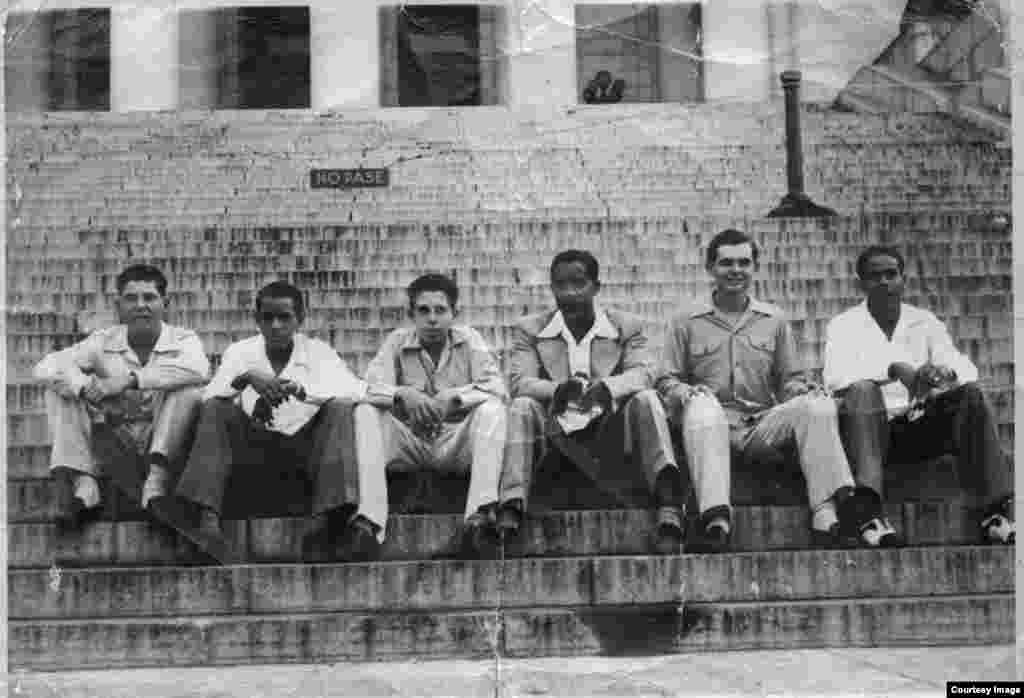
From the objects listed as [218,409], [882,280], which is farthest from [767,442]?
[218,409]

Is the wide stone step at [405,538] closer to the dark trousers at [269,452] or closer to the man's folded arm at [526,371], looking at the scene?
the dark trousers at [269,452]

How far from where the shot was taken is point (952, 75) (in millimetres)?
5723

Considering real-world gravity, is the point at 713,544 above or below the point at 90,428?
below

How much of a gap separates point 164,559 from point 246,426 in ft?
1.92

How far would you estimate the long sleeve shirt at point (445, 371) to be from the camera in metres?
5.49

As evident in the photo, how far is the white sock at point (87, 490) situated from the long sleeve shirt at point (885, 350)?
9.42 feet

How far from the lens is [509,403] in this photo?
548 centimetres

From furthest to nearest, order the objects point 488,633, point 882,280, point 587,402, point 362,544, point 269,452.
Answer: point 882,280 < point 587,402 < point 269,452 < point 362,544 < point 488,633

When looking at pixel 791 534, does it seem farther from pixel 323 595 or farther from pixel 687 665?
pixel 323 595

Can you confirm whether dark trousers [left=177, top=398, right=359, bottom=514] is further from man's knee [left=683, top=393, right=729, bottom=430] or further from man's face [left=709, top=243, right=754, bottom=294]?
man's face [left=709, top=243, right=754, bottom=294]

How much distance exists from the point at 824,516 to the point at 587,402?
100cm

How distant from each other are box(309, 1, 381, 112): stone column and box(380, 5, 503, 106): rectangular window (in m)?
0.05

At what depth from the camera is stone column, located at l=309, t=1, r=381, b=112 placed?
572cm

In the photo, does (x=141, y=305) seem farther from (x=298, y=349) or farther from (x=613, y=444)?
(x=613, y=444)
